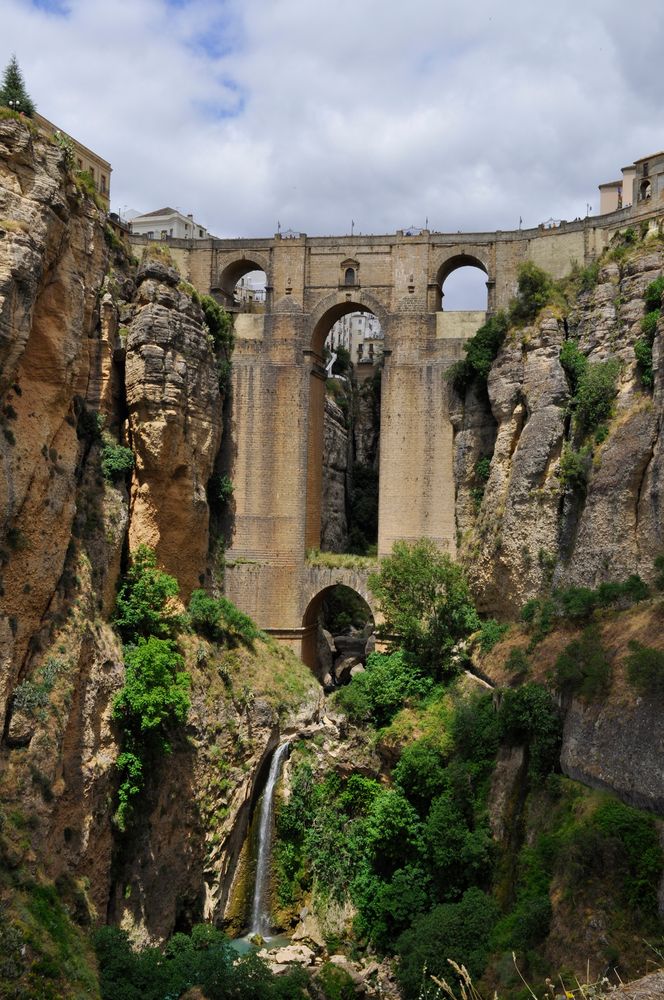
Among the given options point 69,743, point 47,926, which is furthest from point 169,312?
point 47,926

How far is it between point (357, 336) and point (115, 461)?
37.8 m

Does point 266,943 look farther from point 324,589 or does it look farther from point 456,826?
point 324,589

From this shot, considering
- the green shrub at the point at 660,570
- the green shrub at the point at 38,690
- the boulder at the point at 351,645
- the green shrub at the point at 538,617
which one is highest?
the green shrub at the point at 660,570

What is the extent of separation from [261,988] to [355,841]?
631 centimetres

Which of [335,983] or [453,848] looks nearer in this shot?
[335,983]

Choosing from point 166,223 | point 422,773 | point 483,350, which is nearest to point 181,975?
point 422,773

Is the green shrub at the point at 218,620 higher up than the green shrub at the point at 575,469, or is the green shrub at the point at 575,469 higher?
the green shrub at the point at 575,469

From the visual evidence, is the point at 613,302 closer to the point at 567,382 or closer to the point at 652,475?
the point at 567,382

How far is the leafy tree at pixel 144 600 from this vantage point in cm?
2553

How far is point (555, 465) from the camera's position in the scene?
28062 millimetres

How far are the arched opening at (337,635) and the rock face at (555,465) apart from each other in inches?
226

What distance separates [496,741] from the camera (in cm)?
2236

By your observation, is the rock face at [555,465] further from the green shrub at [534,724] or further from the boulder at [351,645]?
the boulder at [351,645]

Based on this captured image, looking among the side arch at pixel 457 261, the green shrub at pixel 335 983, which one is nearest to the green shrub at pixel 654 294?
the side arch at pixel 457 261
